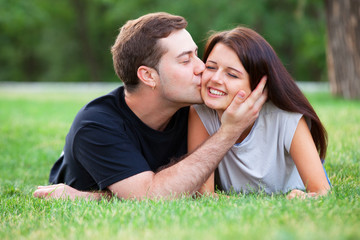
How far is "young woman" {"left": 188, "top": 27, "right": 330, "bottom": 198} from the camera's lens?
12.0 ft

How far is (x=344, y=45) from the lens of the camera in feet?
38.4

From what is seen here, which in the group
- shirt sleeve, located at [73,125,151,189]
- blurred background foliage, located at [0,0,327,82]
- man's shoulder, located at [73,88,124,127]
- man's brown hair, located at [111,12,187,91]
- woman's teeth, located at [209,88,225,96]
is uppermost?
man's brown hair, located at [111,12,187,91]

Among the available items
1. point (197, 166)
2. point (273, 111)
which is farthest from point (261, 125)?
point (197, 166)

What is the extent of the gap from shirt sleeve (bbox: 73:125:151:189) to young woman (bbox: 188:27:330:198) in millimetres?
636

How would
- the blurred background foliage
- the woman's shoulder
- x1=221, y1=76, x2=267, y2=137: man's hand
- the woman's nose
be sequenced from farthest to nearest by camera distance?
the blurred background foliage < the woman's nose < the woman's shoulder < x1=221, y1=76, x2=267, y2=137: man's hand

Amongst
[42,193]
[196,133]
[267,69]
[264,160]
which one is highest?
[267,69]

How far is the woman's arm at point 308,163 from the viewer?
3.51 m

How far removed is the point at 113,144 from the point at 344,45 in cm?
966

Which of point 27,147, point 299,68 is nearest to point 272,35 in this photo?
point 299,68

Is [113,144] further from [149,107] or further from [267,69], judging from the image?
[267,69]

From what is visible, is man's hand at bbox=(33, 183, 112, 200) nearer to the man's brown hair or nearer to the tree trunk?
the man's brown hair

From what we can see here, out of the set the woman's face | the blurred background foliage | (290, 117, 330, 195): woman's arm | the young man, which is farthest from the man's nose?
the blurred background foliage

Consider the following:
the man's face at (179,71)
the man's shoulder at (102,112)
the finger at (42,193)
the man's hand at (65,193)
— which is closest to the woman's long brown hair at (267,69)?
the man's face at (179,71)

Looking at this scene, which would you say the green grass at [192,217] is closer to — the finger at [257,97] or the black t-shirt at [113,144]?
the black t-shirt at [113,144]
